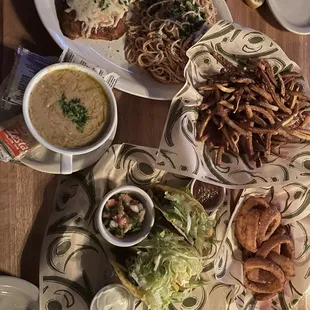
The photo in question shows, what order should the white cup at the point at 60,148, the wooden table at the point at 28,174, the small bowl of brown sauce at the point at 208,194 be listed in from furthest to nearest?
1. the small bowl of brown sauce at the point at 208,194
2. the wooden table at the point at 28,174
3. the white cup at the point at 60,148

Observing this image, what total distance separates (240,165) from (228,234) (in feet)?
0.85

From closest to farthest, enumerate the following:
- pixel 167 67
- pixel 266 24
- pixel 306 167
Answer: pixel 306 167
pixel 167 67
pixel 266 24

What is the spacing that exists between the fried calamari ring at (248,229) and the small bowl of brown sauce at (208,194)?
0.10 metres

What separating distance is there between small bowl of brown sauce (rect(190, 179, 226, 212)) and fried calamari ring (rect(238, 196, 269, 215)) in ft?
0.27

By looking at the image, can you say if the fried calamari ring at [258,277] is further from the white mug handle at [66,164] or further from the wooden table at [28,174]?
the white mug handle at [66,164]

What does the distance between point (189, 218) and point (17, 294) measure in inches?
24.5

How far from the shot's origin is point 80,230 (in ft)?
6.10

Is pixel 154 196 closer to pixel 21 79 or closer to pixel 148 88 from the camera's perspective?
pixel 148 88

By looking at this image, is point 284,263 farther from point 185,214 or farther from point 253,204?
point 185,214

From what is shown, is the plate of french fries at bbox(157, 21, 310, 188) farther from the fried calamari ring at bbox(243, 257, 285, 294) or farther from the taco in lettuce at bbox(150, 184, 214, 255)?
the fried calamari ring at bbox(243, 257, 285, 294)

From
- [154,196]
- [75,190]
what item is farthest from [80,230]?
[154,196]

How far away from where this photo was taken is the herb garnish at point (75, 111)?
1.78 m

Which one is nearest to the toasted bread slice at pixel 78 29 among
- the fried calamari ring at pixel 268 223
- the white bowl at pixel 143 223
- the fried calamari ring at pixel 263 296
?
the white bowl at pixel 143 223

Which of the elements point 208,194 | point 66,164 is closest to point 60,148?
point 66,164
